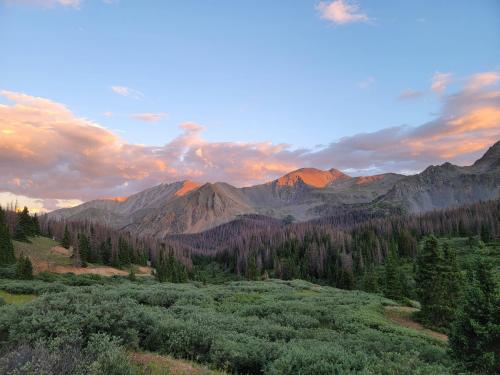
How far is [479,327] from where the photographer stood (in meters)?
14.4

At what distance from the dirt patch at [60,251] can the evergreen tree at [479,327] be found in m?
104

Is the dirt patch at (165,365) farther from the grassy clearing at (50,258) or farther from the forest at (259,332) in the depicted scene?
the grassy clearing at (50,258)

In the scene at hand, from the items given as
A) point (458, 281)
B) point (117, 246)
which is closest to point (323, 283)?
point (117, 246)

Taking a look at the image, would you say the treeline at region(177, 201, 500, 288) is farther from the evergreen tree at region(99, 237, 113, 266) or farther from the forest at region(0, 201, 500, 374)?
the forest at region(0, 201, 500, 374)

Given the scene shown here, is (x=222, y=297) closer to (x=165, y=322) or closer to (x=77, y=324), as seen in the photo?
(x=165, y=322)

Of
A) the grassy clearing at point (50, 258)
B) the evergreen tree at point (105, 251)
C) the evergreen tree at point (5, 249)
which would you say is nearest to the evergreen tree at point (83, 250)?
the grassy clearing at point (50, 258)

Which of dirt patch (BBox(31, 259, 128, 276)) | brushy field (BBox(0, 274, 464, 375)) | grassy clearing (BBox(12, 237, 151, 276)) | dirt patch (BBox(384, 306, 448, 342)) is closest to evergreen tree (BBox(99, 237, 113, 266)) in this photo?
grassy clearing (BBox(12, 237, 151, 276))

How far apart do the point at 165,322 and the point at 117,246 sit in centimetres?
11215

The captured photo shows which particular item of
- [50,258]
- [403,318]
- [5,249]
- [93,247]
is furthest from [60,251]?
[403,318]

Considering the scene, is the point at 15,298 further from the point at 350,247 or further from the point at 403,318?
the point at 350,247

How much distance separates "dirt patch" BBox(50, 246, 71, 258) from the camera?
97.1m

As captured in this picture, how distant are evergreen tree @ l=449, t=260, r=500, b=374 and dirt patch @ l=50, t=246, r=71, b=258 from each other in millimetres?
104218

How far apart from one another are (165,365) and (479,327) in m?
13.2

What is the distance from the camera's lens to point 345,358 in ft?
38.4
